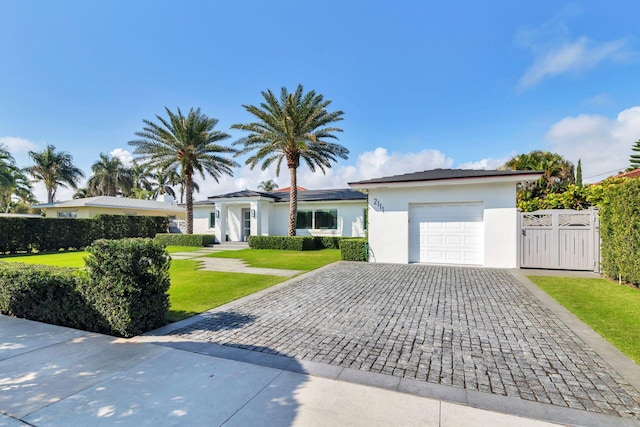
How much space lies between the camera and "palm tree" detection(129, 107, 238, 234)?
20.8 meters

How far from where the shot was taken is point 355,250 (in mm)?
12609

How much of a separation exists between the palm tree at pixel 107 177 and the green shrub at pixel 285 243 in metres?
33.3

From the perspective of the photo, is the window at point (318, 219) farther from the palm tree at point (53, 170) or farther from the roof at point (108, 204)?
the palm tree at point (53, 170)

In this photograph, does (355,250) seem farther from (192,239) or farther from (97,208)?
(97,208)

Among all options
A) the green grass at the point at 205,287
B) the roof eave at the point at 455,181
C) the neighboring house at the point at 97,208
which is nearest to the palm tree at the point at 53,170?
the neighboring house at the point at 97,208

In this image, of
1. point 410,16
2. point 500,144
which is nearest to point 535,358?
point 410,16

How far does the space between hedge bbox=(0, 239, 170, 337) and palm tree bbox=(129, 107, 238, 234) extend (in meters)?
17.6

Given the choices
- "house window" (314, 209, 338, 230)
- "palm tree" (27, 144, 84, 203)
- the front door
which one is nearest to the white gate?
"house window" (314, 209, 338, 230)

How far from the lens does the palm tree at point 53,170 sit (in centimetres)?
3319

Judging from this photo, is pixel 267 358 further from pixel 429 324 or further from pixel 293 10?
pixel 293 10

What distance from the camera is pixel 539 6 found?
9227 millimetres

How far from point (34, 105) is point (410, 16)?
16.7 meters

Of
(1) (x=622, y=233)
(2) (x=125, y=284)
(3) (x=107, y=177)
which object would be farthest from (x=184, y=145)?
(3) (x=107, y=177)

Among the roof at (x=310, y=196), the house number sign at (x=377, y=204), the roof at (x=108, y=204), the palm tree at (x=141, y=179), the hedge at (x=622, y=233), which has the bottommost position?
the hedge at (x=622, y=233)
